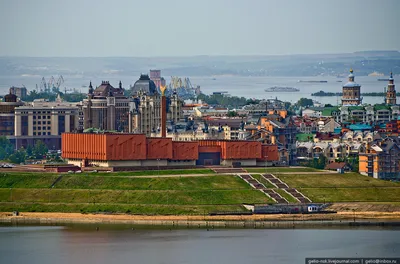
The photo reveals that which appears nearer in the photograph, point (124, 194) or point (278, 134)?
point (124, 194)

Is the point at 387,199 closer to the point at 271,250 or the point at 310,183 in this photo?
the point at 310,183

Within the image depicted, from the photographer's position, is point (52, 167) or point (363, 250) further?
point (52, 167)

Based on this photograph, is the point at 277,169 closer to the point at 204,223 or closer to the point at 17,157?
the point at 204,223

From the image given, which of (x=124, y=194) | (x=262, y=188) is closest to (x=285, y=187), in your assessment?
(x=262, y=188)

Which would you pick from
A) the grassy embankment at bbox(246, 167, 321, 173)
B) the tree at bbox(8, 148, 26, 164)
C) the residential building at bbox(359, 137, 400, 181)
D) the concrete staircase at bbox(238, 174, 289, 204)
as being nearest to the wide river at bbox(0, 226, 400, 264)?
the concrete staircase at bbox(238, 174, 289, 204)

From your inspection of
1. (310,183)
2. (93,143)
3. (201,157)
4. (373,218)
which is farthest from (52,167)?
(373,218)
